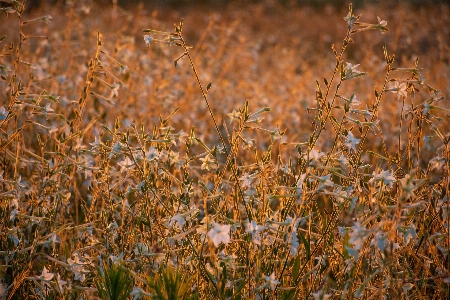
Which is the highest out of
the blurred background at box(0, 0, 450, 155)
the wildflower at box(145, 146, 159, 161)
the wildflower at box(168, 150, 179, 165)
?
the wildflower at box(145, 146, 159, 161)

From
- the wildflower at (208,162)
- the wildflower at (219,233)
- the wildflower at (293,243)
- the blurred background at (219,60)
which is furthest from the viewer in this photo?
the blurred background at (219,60)

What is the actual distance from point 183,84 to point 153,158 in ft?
13.4

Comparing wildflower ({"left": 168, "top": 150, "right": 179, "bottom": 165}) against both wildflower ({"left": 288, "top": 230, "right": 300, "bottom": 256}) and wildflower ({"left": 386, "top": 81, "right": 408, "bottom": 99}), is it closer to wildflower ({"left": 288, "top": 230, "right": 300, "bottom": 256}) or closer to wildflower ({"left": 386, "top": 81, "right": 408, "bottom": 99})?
wildflower ({"left": 288, "top": 230, "right": 300, "bottom": 256})

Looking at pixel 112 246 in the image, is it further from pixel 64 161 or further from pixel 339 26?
pixel 339 26

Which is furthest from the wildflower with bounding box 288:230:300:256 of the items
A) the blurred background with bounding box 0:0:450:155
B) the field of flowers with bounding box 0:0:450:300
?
the blurred background with bounding box 0:0:450:155

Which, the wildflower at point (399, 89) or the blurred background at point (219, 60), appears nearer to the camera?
the wildflower at point (399, 89)

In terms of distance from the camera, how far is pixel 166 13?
554 inches

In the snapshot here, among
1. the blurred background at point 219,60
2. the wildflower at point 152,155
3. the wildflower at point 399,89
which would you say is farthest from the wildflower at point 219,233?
the blurred background at point 219,60

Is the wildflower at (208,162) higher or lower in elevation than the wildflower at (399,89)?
lower

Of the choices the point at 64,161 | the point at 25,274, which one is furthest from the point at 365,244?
the point at 64,161

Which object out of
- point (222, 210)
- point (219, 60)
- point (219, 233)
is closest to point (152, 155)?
point (222, 210)

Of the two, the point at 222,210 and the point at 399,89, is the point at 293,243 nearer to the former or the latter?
the point at 222,210

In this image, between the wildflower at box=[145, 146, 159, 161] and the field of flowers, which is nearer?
the field of flowers

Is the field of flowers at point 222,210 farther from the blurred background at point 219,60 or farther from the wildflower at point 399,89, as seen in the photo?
the blurred background at point 219,60
